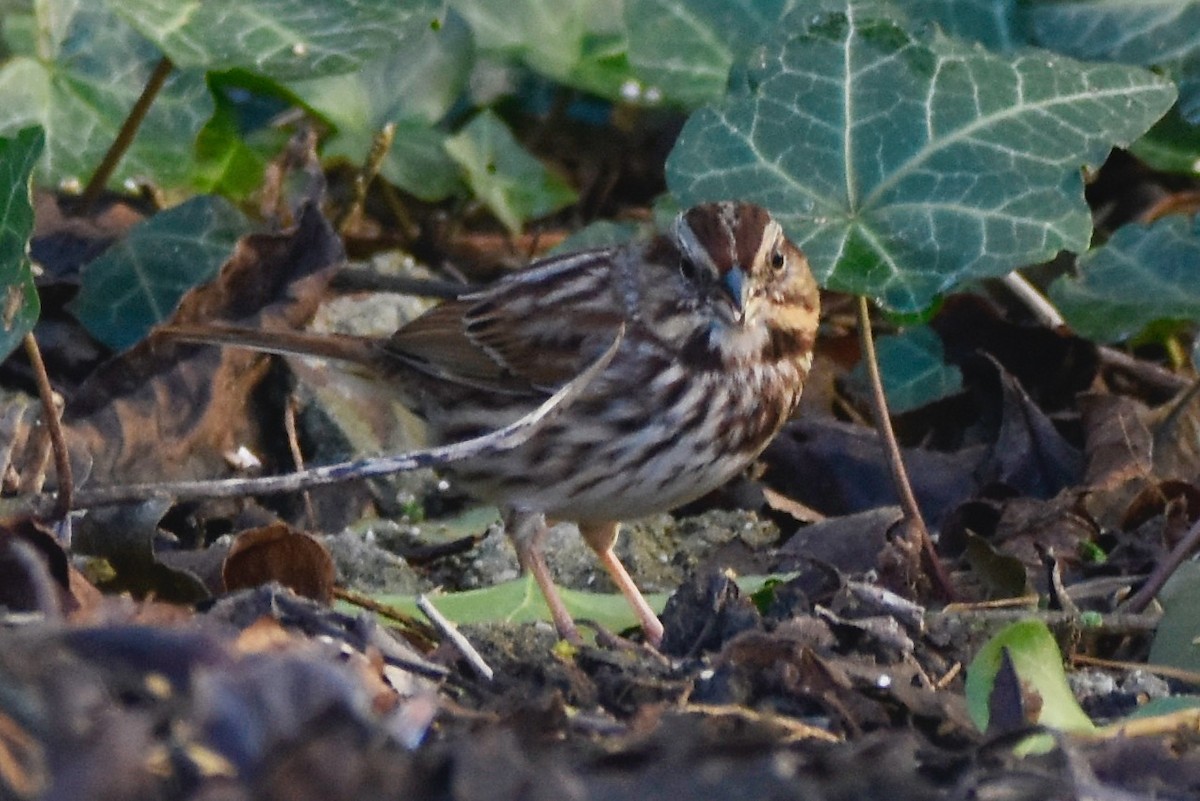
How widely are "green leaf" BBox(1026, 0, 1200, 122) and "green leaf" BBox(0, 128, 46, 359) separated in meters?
2.96

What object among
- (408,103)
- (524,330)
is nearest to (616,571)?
(524,330)

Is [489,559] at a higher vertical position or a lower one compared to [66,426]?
lower

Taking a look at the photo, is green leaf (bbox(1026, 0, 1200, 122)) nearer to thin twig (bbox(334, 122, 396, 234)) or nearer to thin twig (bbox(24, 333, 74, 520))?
thin twig (bbox(334, 122, 396, 234))

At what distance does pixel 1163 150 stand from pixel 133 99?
290 centimetres

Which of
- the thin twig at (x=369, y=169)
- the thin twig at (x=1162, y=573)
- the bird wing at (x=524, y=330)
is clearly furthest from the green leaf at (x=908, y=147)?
the thin twig at (x=369, y=169)

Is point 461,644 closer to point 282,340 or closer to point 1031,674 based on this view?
point 1031,674

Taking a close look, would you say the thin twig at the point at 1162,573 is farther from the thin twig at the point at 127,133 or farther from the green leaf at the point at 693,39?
the thin twig at the point at 127,133

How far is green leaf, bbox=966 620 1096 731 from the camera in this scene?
3.03m

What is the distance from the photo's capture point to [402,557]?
4301 millimetres

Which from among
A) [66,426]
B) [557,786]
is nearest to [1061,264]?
[66,426]

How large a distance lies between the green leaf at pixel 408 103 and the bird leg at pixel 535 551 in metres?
1.86

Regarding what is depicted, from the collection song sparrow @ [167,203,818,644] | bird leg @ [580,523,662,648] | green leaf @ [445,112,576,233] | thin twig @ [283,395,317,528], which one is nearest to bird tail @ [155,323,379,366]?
song sparrow @ [167,203,818,644]

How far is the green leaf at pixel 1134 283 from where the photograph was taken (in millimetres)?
4750

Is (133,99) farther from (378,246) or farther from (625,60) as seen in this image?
(625,60)
